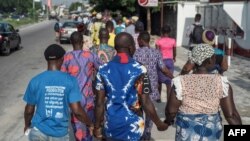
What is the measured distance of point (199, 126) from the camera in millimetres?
4227

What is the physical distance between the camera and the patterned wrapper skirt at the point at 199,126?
4.21 metres

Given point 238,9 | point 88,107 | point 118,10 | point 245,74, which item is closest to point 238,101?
point 245,74

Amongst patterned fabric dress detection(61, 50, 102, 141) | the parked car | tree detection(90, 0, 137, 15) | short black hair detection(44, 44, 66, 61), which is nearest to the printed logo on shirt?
short black hair detection(44, 44, 66, 61)

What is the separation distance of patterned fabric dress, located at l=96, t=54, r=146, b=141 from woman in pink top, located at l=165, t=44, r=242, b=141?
44cm

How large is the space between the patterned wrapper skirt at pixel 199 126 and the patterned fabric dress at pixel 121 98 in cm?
50

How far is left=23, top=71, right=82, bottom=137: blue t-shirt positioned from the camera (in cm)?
442

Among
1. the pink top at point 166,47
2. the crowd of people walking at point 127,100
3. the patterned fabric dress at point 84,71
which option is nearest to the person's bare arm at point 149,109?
the crowd of people walking at point 127,100

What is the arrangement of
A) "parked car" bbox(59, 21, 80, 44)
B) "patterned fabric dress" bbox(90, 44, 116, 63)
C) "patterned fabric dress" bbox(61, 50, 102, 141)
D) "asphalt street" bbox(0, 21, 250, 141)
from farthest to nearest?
"parked car" bbox(59, 21, 80, 44) < "asphalt street" bbox(0, 21, 250, 141) < "patterned fabric dress" bbox(90, 44, 116, 63) < "patterned fabric dress" bbox(61, 50, 102, 141)

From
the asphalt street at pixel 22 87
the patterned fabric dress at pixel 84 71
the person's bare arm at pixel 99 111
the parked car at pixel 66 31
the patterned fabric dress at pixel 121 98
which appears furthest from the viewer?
the parked car at pixel 66 31

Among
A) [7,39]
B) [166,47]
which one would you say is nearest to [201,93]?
[166,47]

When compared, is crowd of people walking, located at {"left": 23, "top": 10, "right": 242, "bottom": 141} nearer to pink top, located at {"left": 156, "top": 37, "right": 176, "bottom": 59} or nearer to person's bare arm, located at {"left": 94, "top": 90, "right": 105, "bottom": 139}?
person's bare arm, located at {"left": 94, "top": 90, "right": 105, "bottom": 139}

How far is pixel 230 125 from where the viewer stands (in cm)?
431

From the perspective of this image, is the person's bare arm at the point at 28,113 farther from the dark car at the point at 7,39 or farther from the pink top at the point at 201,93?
the dark car at the point at 7,39

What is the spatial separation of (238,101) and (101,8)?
79.4 feet
